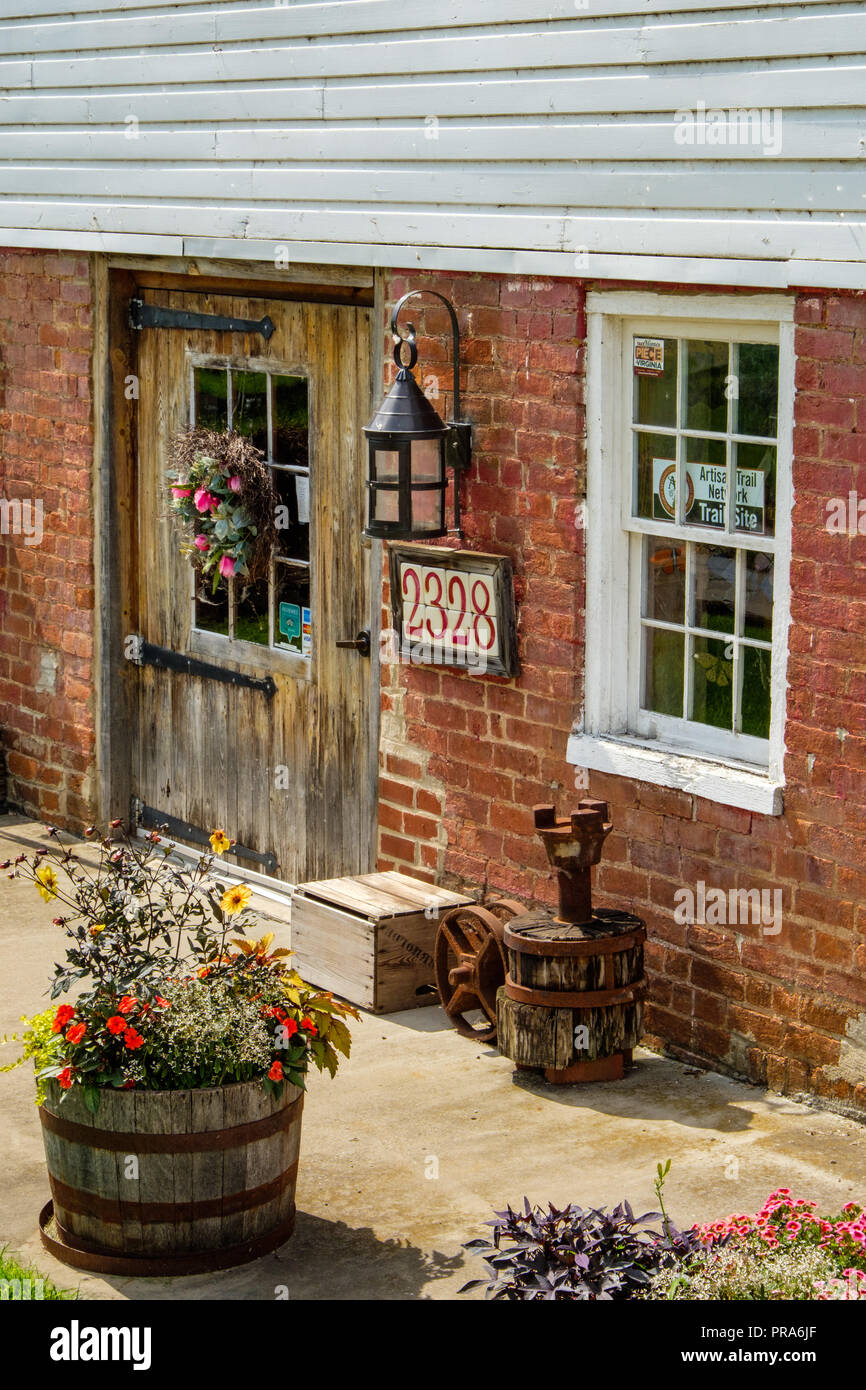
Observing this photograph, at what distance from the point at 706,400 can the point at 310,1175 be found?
2.89 m

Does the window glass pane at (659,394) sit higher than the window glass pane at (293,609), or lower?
higher

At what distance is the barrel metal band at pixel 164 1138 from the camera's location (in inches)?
198

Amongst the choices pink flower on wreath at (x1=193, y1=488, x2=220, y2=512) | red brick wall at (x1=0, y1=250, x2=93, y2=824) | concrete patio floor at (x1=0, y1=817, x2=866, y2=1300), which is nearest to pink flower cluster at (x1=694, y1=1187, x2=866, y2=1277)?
concrete patio floor at (x1=0, y1=817, x2=866, y2=1300)

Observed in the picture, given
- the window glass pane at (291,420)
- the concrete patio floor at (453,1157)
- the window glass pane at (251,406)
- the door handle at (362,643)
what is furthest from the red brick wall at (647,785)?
the window glass pane at (251,406)

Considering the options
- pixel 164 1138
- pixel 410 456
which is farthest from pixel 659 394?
pixel 164 1138

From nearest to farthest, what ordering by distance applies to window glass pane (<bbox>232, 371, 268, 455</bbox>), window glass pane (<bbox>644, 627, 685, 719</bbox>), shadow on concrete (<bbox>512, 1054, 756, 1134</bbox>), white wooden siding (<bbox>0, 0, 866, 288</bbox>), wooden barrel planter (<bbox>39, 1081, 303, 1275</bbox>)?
wooden barrel planter (<bbox>39, 1081, 303, 1275</bbox>), white wooden siding (<bbox>0, 0, 866, 288</bbox>), shadow on concrete (<bbox>512, 1054, 756, 1134</bbox>), window glass pane (<bbox>644, 627, 685, 719</bbox>), window glass pane (<bbox>232, 371, 268, 455</bbox>)

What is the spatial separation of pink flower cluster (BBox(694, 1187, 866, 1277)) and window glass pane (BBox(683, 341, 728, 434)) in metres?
2.90

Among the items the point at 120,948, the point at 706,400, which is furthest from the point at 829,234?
the point at 120,948

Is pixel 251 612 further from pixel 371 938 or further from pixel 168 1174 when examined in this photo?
pixel 168 1174

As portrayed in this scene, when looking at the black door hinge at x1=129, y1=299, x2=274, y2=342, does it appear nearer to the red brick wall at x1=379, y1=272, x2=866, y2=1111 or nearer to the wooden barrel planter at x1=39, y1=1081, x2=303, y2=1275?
the red brick wall at x1=379, y1=272, x2=866, y2=1111

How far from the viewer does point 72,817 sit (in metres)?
10.0

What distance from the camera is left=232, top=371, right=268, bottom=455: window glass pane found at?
8.59 meters

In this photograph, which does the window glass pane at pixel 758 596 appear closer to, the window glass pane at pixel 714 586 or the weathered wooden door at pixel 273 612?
the window glass pane at pixel 714 586

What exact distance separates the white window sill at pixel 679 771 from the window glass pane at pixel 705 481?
0.82 metres
